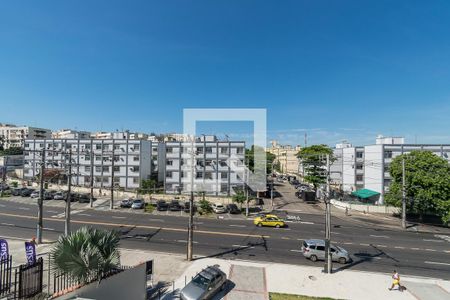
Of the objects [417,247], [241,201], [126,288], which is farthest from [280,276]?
[241,201]

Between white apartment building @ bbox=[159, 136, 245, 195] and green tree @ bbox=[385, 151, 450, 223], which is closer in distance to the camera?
green tree @ bbox=[385, 151, 450, 223]

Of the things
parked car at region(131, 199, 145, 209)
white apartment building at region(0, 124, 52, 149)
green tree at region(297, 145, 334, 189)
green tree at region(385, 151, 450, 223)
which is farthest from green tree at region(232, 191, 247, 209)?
white apartment building at region(0, 124, 52, 149)

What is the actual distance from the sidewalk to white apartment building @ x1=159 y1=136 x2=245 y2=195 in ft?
110

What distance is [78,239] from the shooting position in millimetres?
11555

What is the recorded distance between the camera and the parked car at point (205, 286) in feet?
48.0

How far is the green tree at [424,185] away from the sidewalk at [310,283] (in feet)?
65.7

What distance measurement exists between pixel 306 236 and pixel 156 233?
1645 cm

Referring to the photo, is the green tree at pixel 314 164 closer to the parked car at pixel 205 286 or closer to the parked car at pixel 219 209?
the parked car at pixel 219 209

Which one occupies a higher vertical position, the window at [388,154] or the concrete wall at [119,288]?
the window at [388,154]

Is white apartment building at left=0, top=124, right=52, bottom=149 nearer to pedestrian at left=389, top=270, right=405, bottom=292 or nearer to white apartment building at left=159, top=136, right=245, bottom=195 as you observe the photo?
white apartment building at left=159, top=136, right=245, bottom=195

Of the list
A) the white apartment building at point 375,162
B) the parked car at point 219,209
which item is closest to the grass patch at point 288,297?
the parked car at point 219,209

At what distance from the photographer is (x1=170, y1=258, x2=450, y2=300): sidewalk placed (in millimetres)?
16656

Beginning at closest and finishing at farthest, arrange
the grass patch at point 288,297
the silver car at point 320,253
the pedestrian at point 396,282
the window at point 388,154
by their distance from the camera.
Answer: the grass patch at point 288,297 < the pedestrian at point 396,282 < the silver car at point 320,253 < the window at point 388,154

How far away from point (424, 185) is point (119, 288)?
128ft
